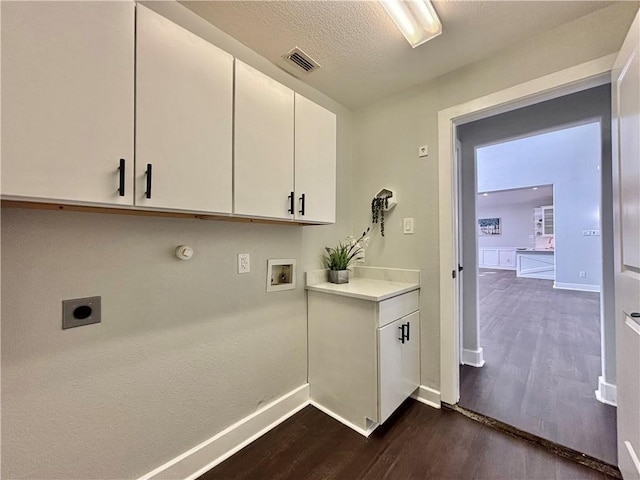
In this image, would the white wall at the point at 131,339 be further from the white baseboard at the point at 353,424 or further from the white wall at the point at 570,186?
the white wall at the point at 570,186

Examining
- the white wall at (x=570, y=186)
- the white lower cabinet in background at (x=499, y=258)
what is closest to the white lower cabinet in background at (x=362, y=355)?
the white wall at (x=570, y=186)

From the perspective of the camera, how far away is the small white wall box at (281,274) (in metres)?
1.80

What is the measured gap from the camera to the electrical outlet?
1.63 meters

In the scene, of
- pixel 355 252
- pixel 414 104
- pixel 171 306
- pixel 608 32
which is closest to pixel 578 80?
pixel 608 32

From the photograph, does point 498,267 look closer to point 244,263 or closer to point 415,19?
point 415,19

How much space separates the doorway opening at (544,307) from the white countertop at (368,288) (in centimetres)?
99

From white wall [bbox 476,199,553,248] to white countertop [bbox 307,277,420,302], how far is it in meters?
9.45

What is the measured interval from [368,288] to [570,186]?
283 inches

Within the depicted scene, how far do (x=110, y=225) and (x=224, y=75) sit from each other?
0.87 meters

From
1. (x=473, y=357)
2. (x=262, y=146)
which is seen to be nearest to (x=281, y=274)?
(x=262, y=146)

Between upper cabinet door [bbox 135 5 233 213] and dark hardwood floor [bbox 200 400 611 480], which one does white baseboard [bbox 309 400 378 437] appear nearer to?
dark hardwood floor [bbox 200 400 611 480]

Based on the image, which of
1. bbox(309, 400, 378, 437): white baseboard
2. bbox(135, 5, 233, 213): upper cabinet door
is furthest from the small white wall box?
bbox(309, 400, 378, 437): white baseboard

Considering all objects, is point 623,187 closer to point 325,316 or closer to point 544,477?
point 544,477

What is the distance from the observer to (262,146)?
1437 millimetres
